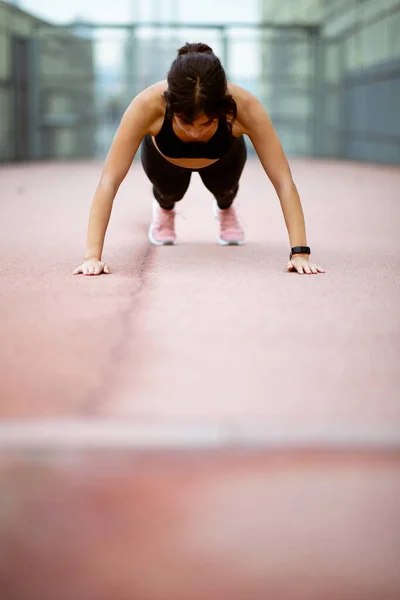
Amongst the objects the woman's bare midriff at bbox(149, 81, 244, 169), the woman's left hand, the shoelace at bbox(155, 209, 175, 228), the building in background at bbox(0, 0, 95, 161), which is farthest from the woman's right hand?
the building in background at bbox(0, 0, 95, 161)

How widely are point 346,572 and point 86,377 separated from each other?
55 cm

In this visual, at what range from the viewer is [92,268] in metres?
2.18

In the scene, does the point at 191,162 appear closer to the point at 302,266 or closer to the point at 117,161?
the point at 117,161

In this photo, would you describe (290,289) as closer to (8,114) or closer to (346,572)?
(346,572)

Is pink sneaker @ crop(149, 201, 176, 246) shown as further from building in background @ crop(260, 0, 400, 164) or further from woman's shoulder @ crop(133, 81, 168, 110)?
building in background @ crop(260, 0, 400, 164)

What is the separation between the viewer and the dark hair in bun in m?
1.96

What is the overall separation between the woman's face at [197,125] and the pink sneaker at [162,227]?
875 millimetres

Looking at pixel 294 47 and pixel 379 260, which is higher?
pixel 294 47

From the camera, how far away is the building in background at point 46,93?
1196 centimetres

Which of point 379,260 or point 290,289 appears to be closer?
point 290,289

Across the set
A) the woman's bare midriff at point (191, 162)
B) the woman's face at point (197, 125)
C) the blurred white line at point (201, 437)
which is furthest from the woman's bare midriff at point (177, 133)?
the blurred white line at point (201, 437)

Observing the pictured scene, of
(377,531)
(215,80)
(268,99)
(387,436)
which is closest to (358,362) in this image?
(387,436)

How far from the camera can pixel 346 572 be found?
32.8 inches

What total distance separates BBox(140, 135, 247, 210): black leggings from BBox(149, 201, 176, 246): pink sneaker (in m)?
0.14
